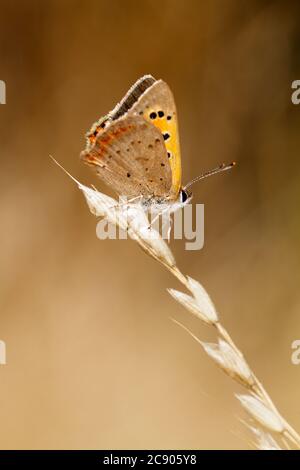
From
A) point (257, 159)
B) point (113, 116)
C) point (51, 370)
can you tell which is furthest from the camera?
point (257, 159)

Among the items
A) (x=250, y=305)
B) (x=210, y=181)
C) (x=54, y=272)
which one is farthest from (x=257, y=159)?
(x=54, y=272)

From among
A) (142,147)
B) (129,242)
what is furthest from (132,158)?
(129,242)

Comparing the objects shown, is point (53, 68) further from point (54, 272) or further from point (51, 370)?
point (51, 370)

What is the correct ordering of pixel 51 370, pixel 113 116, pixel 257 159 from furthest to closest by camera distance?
pixel 257 159 → pixel 51 370 → pixel 113 116

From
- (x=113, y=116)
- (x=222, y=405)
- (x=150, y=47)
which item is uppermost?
(x=150, y=47)

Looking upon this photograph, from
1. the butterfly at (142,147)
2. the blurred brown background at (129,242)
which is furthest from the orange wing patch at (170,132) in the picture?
the blurred brown background at (129,242)

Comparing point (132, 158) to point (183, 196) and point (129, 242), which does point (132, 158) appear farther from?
point (129, 242)

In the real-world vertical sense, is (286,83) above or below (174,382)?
above

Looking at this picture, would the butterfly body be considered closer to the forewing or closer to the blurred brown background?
the forewing
